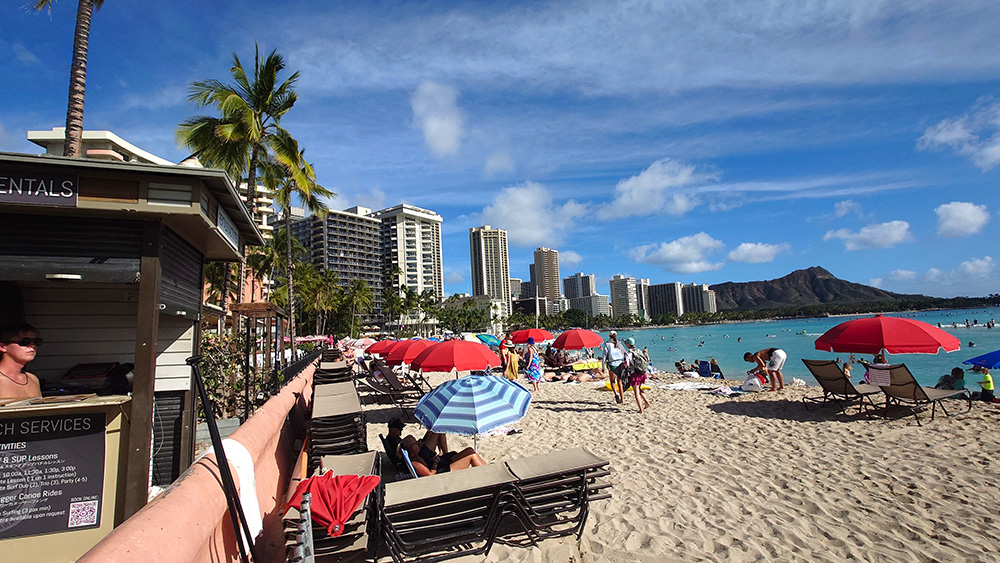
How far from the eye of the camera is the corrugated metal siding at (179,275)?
156 inches

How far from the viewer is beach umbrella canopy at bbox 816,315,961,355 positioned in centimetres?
771

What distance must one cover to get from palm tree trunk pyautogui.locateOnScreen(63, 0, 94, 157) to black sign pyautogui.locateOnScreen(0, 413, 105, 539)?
458 centimetres

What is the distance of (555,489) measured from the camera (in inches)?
154

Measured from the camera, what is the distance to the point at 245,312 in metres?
7.95

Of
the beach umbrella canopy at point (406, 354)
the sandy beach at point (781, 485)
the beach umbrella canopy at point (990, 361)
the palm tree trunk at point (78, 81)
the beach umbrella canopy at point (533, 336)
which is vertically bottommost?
the sandy beach at point (781, 485)

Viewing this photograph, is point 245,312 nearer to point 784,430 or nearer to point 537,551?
point 537,551

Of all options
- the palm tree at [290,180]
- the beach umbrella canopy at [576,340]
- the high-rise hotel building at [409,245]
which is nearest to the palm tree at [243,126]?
the palm tree at [290,180]

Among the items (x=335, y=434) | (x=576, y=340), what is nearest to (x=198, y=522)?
(x=335, y=434)

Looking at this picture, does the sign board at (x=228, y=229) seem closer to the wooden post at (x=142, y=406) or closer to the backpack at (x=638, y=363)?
the wooden post at (x=142, y=406)

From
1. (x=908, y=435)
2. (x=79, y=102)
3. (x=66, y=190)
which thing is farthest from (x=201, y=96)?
(x=908, y=435)

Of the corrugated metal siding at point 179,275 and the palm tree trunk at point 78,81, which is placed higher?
the palm tree trunk at point 78,81

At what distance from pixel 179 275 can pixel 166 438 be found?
6.40 ft

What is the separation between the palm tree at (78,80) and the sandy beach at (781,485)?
6.11m

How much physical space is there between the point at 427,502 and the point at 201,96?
12.0 meters
